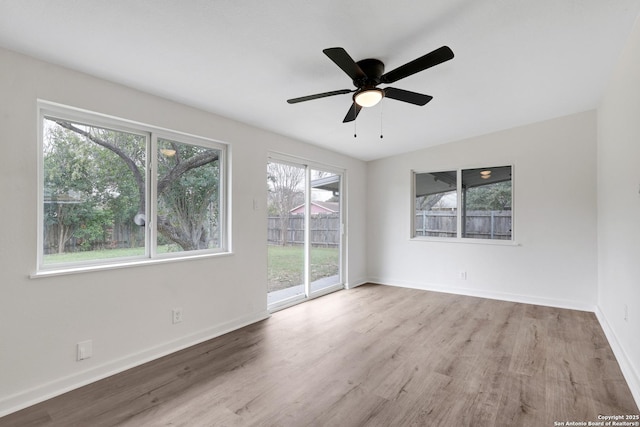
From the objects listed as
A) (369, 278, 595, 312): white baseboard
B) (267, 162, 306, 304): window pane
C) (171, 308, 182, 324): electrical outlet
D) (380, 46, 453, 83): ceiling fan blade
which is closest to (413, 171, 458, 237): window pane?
(369, 278, 595, 312): white baseboard

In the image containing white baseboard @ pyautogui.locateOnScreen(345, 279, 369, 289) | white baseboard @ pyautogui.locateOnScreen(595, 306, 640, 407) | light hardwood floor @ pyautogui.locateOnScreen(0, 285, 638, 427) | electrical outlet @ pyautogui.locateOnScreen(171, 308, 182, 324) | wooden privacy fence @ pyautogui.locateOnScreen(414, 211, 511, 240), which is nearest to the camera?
light hardwood floor @ pyautogui.locateOnScreen(0, 285, 638, 427)

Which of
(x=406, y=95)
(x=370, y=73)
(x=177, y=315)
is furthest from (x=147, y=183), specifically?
(x=406, y=95)

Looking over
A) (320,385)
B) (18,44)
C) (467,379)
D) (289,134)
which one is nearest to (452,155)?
(289,134)

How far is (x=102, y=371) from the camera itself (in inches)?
93.9

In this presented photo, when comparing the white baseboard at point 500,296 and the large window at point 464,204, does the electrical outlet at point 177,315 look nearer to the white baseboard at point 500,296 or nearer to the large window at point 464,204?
the white baseboard at point 500,296

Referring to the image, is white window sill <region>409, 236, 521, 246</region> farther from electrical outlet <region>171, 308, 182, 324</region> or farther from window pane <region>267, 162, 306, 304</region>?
electrical outlet <region>171, 308, 182, 324</region>

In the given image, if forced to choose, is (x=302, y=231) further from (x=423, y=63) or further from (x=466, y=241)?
(x=423, y=63)

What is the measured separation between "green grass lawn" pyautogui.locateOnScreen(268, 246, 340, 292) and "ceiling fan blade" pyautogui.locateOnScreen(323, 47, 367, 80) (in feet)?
7.92

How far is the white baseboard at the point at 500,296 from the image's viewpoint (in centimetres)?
412

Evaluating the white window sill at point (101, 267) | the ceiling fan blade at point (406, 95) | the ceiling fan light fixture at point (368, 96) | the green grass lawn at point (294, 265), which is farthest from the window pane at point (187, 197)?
the ceiling fan blade at point (406, 95)

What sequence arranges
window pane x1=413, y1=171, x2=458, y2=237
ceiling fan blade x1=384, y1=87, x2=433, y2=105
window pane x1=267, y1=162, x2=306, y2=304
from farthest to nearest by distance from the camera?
window pane x1=413, y1=171, x2=458, y2=237, window pane x1=267, y1=162, x2=306, y2=304, ceiling fan blade x1=384, y1=87, x2=433, y2=105

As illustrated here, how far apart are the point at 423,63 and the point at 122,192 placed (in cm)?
251

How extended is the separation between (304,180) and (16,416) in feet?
11.6

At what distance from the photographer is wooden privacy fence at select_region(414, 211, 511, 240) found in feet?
15.3
